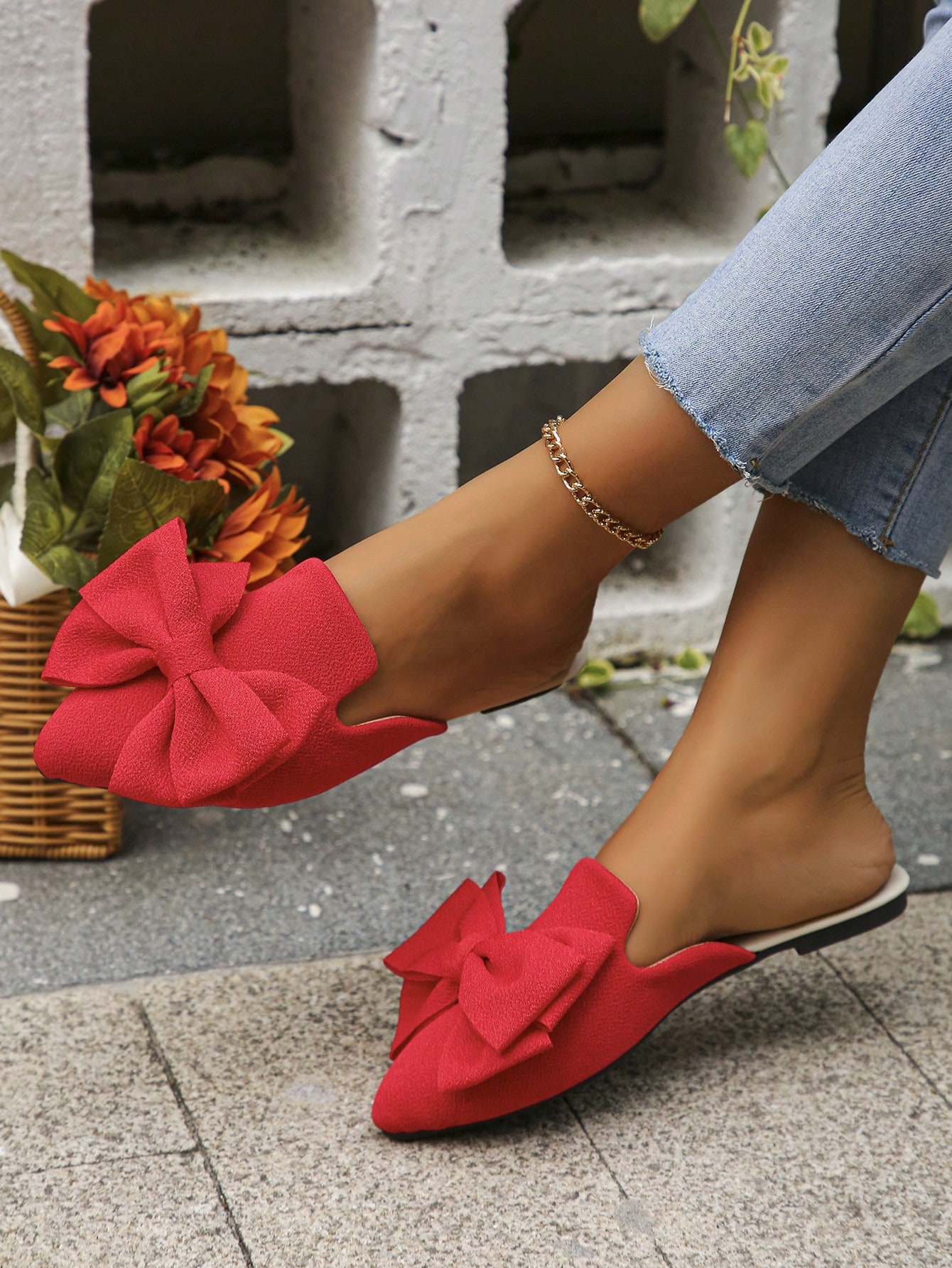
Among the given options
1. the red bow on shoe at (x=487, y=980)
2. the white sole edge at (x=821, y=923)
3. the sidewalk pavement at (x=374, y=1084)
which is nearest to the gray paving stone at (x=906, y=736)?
the sidewalk pavement at (x=374, y=1084)

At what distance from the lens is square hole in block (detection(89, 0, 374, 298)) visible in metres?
1.31

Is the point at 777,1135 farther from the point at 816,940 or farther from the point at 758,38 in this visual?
the point at 758,38

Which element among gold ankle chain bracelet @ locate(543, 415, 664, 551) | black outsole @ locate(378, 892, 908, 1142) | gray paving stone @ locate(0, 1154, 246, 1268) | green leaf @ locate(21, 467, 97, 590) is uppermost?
gold ankle chain bracelet @ locate(543, 415, 664, 551)

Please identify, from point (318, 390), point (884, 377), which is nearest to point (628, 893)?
point (884, 377)

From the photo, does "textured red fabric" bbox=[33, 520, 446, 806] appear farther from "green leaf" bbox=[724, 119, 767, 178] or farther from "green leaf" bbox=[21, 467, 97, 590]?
"green leaf" bbox=[724, 119, 767, 178]

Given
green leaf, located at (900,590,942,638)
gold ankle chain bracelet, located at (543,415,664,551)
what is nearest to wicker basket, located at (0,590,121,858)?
gold ankle chain bracelet, located at (543,415,664,551)

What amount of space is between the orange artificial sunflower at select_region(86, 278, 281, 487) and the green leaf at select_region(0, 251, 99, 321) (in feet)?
0.04

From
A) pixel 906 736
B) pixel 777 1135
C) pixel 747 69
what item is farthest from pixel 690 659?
pixel 777 1135

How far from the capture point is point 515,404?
1.76 meters

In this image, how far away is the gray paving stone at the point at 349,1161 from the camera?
2.38 feet

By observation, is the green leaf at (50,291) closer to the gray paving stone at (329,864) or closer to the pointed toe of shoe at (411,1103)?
the gray paving stone at (329,864)

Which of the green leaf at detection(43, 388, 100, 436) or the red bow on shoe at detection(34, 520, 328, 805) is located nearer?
the red bow on shoe at detection(34, 520, 328, 805)

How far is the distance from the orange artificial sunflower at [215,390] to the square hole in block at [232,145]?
0.22 meters

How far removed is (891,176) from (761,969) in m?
0.58
